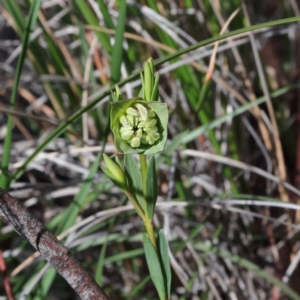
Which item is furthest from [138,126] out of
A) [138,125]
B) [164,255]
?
[164,255]

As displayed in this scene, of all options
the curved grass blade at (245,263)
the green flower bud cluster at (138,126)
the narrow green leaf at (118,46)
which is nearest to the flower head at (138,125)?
the green flower bud cluster at (138,126)

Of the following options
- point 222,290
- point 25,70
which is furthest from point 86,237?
point 25,70

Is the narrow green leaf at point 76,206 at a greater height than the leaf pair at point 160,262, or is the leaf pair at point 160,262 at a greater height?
the leaf pair at point 160,262

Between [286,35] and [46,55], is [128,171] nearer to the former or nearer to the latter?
[46,55]

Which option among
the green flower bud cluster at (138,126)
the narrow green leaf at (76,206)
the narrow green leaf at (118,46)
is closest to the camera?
the green flower bud cluster at (138,126)

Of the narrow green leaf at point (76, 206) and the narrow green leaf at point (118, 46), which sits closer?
the narrow green leaf at point (118, 46)

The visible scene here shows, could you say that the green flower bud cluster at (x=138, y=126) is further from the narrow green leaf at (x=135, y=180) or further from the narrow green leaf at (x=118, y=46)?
the narrow green leaf at (x=118, y=46)

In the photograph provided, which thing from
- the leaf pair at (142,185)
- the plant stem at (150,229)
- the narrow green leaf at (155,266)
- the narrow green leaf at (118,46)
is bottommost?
the narrow green leaf at (155,266)

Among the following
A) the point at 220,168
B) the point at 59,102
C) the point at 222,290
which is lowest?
the point at 222,290

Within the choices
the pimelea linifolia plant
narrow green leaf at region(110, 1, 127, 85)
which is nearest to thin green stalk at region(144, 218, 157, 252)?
the pimelea linifolia plant
